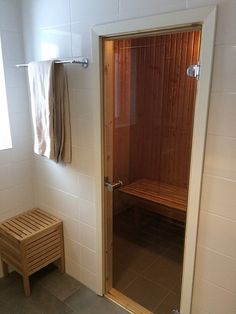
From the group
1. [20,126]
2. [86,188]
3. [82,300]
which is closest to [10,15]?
[20,126]

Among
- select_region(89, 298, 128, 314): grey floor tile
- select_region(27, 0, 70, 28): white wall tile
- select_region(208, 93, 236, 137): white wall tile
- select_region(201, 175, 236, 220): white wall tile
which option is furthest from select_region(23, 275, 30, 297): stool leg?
select_region(27, 0, 70, 28): white wall tile

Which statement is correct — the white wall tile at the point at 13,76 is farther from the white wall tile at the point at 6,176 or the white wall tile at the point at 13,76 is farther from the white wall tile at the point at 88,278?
the white wall tile at the point at 88,278

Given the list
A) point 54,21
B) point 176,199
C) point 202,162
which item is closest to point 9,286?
point 176,199

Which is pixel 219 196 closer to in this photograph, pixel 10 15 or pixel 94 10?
pixel 94 10

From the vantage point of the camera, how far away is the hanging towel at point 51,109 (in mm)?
1755

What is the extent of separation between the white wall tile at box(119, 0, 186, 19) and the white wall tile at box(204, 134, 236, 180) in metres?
0.65

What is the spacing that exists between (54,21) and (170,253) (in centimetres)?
228

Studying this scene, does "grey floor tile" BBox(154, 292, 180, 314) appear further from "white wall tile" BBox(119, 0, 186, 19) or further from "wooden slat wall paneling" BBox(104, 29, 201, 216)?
"white wall tile" BBox(119, 0, 186, 19)

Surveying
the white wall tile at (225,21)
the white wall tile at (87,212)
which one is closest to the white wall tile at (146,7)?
the white wall tile at (225,21)

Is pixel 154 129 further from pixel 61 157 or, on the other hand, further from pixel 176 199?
pixel 61 157

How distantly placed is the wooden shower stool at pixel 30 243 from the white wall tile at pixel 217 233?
48.9 inches

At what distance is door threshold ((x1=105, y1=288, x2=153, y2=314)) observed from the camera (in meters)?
1.94

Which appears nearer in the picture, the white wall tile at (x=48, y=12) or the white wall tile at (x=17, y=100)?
the white wall tile at (x=48, y=12)

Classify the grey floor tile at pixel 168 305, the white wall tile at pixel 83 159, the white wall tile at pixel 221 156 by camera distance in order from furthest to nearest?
1. the grey floor tile at pixel 168 305
2. the white wall tile at pixel 83 159
3. the white wall tile at pixel 221 156
